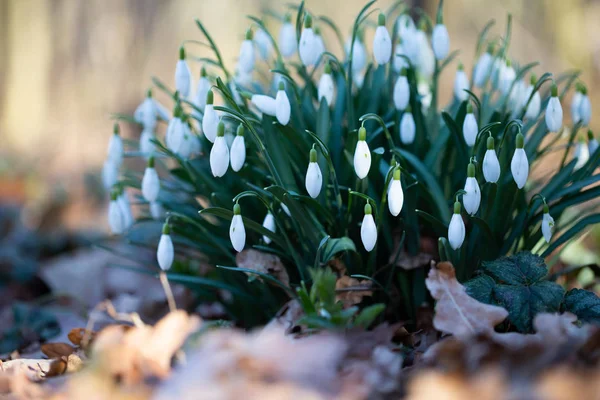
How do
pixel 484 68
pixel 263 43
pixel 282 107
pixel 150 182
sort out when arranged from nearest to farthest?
pixel 282 107 → pixel 150 182 → pixel 484 68 → pixel 263 43

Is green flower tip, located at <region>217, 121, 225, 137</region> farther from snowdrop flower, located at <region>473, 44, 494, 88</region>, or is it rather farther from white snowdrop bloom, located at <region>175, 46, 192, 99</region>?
snowdrop flower, located at <region>473, 44, 494, 88</region>

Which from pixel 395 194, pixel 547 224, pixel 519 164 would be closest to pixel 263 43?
pixel 395 194

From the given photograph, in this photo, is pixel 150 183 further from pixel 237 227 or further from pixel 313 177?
pixel 313 177

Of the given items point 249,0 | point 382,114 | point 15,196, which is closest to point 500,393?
point 382,114

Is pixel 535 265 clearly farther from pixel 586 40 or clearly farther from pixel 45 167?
pixel 45 167

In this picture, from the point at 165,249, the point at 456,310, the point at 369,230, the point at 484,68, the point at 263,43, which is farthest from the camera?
the point at 263,43

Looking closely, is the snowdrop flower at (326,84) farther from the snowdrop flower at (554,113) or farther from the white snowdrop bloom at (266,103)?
the snowdrop flower at (554,113)
